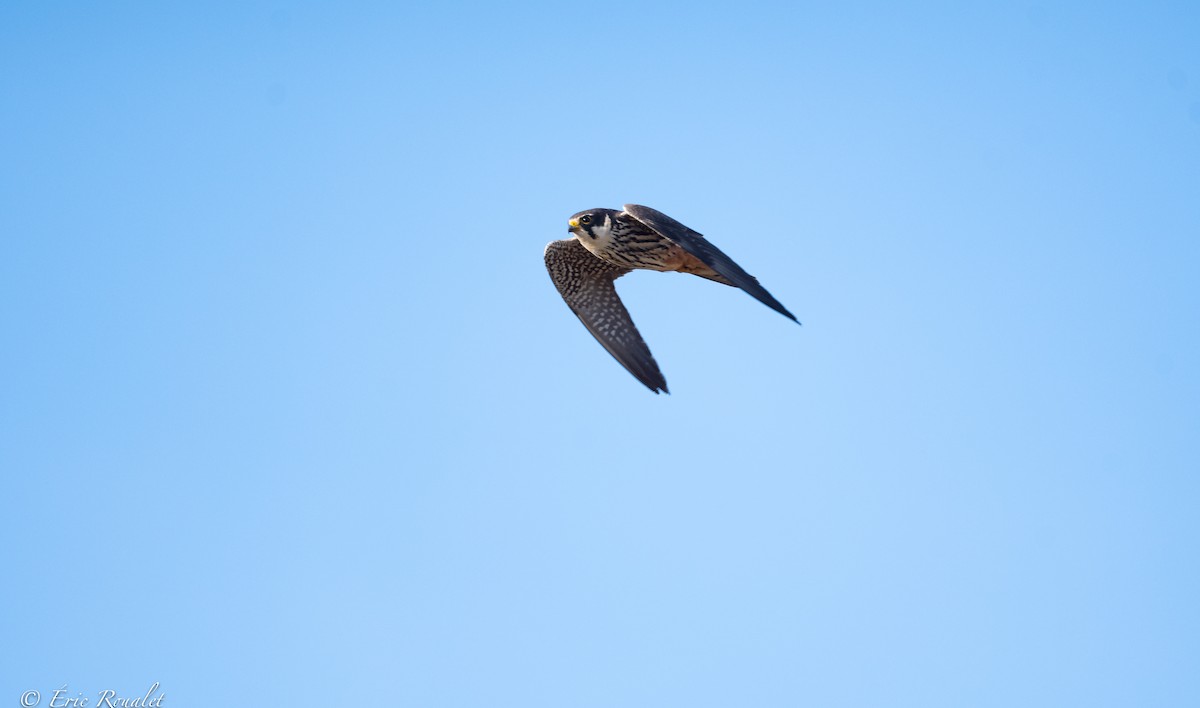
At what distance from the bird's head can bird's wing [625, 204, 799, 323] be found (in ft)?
1.01

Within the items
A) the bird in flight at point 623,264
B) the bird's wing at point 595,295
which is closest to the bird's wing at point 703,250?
the bird in flight at point 623,264

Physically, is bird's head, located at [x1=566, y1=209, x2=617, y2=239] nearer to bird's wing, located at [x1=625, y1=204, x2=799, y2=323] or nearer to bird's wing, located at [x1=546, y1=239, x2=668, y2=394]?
bird's wing, located at [x1=625, y1=204, x2=799, y2=323]

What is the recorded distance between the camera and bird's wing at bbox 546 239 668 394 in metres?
17.7

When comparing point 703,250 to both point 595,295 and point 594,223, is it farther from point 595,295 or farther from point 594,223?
point 595,295

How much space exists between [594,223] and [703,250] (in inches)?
65.8

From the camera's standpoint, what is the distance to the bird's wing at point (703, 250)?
575 inches

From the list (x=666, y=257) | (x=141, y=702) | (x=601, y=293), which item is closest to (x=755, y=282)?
(x=666, y=257)

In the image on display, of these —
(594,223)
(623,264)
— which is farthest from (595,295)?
(594,223)

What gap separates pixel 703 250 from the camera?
1562 centimetres

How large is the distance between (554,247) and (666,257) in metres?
2.11

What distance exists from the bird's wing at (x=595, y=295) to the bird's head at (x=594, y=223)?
4.34 feet

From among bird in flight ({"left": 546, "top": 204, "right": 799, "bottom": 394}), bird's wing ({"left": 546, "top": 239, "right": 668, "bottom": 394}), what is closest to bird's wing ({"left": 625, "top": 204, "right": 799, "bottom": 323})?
bird in flight ({"left": 546, "top": 204, "right": 799, "bottom": 394})

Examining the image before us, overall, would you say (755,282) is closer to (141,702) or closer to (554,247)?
(554,247)

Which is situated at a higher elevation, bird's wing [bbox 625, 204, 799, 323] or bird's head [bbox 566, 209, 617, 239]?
bird's head [bbox 566, 209, 617, 239]
